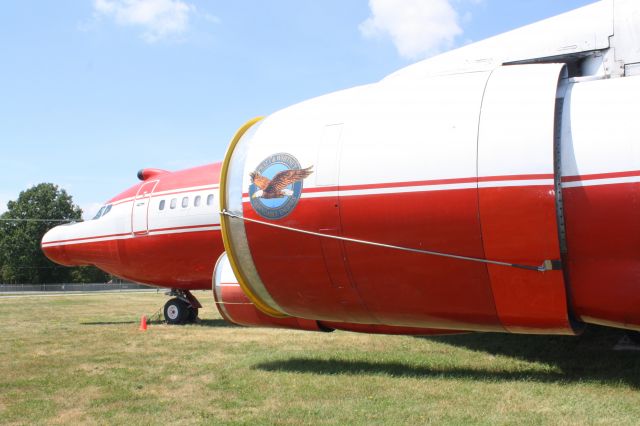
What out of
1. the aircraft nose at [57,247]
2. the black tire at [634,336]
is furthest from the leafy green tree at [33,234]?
the black tire at [634,336]

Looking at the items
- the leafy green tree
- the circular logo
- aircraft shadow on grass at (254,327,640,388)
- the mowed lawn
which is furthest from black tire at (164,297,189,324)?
the leafy green tree

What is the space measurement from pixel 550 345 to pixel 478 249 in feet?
20.1

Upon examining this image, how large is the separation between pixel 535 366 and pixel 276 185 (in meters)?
5.25

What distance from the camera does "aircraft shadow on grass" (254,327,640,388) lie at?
8.20 m

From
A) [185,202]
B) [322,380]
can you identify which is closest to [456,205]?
[322,380]

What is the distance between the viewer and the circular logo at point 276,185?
231 inches

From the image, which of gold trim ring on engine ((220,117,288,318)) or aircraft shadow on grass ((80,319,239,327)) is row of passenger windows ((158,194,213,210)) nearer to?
aircraft shadow on grass ((80,319,239,327))

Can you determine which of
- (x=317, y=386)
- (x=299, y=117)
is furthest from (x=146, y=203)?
(x=299, y=117)

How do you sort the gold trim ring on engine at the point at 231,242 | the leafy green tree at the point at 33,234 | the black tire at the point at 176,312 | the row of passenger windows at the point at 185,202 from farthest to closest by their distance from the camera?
the leafy green tree at the point at 33,234, the black tire at the point at 176,312, the row of passenger windows at the point at 185,202, the gold trim ring on engine at the point at 231,242

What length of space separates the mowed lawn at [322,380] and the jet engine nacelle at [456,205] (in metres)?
1.47

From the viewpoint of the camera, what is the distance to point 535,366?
884 cm

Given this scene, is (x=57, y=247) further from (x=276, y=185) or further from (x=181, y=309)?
(x=276, y=185)

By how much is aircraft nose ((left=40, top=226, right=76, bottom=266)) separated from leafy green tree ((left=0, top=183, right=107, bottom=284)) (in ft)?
196

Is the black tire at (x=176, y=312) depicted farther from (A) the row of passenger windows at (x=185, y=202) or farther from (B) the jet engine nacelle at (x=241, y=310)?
(B) the jet engine nacelle at (x=241, y=310)
